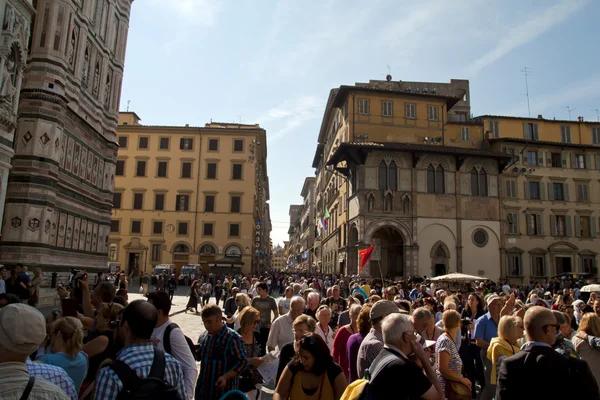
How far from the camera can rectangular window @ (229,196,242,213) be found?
161 feet

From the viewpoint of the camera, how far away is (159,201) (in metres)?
49.0

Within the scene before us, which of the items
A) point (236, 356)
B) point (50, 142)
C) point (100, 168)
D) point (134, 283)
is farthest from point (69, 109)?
point (134, 283)

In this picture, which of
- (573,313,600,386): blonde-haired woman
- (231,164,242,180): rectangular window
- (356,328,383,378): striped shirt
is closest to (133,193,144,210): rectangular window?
(231,164,242,180): rectangular window

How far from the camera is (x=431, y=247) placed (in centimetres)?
3538

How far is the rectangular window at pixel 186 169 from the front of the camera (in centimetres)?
4969

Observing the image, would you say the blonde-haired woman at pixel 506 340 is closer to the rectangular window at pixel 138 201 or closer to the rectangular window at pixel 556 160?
the rectangular window at pixel 556 160

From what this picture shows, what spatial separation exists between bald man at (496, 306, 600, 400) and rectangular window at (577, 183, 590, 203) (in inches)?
1725

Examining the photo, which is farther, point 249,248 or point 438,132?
point 249,248

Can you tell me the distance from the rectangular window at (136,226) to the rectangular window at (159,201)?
223 centimetres

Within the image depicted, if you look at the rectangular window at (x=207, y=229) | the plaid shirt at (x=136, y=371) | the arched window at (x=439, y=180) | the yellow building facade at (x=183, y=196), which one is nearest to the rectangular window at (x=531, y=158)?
the arched window at (x=439, y=180)

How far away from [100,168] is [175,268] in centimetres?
2327

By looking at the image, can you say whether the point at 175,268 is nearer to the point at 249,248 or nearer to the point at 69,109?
the point at 249,248

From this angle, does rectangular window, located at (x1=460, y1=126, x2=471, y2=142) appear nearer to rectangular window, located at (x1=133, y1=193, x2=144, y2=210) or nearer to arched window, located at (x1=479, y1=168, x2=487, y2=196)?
arched window, located at (x1=479, y1=168, x2=487, y2=196)

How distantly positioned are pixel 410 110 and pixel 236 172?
2012cm
